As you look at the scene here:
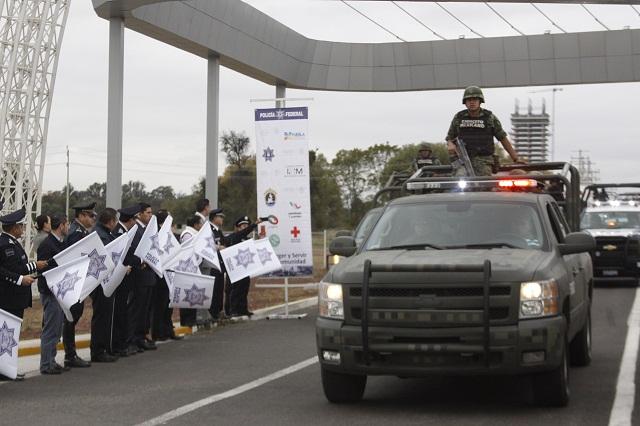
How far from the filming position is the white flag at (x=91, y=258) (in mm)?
11758

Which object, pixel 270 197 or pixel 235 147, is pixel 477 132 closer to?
pixel 270 197

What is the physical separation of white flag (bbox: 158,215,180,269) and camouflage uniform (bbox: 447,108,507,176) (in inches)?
172

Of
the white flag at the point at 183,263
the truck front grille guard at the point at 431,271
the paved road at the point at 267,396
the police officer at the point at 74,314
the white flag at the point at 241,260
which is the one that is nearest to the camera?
the truck front grille guard at the point at 431,271

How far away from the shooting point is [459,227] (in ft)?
30.9

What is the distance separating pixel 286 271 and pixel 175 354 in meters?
5.16

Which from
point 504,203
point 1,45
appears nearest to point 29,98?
point 1,45

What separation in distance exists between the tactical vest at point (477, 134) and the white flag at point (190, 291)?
4.81 metres

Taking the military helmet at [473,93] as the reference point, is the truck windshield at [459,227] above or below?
below

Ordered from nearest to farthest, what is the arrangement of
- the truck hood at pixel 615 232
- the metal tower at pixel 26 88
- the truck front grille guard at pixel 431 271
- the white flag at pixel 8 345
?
the truck front grille guard at pixel 431 271, the white flag at pixel 8 345, the truck hood at pixel 615 232, the metal tower at pixel 26 88

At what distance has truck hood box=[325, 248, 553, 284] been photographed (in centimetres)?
820

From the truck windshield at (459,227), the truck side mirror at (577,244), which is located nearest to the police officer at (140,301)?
the truck windshield at (459,227)

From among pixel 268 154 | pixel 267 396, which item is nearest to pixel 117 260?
pixel 267 396

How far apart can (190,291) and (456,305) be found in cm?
752

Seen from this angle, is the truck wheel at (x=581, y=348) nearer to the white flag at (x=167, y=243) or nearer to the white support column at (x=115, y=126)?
the white flag at (x=167, y=243)
